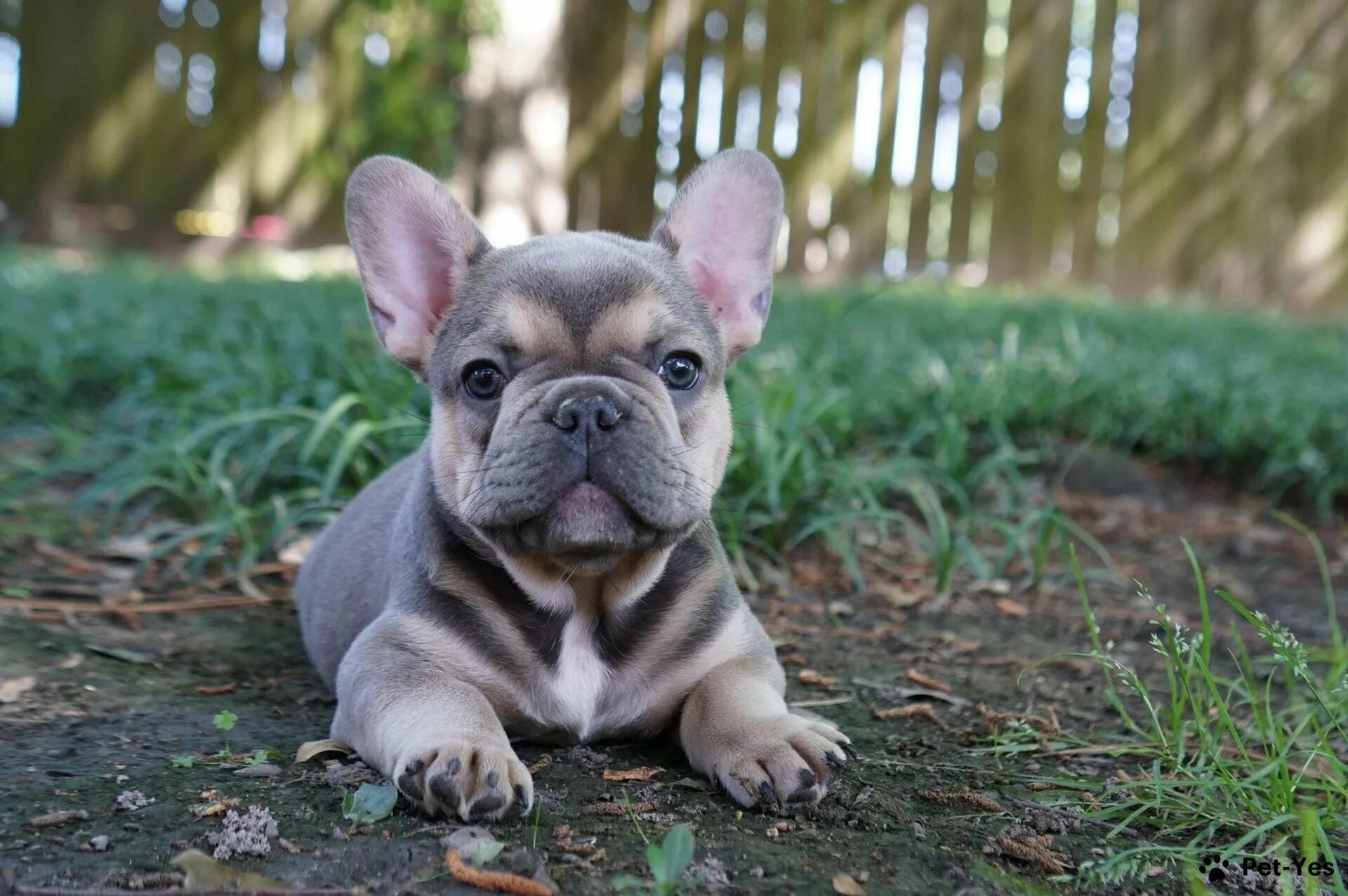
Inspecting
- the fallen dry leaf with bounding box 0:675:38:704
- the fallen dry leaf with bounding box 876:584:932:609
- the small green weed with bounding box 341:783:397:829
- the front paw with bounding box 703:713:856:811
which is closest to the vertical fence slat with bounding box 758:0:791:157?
the fallen dry leaf with bounding box 876:584:932:609

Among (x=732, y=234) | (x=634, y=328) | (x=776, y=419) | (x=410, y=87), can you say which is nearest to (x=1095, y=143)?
(x=410, y=87)

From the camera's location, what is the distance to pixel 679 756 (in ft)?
10.7

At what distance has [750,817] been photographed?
2762 mm

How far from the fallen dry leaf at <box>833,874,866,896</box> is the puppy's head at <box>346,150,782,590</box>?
0.99m

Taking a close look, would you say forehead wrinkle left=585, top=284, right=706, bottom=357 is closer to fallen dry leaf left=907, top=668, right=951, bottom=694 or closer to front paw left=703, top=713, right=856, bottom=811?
front paw left=703, top=713, right=856, bottom=811

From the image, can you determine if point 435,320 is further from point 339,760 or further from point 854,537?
point 854,537

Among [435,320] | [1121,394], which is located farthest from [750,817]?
[1121,394]

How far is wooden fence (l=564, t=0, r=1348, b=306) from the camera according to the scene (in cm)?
1312

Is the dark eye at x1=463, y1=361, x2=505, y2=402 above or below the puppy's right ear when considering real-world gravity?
below

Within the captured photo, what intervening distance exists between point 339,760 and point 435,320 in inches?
53.9

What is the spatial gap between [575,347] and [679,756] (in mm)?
1116

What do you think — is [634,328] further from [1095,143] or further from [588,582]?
[1095,143]

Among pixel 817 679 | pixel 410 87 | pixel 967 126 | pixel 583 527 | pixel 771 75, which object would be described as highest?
pixel 771 75

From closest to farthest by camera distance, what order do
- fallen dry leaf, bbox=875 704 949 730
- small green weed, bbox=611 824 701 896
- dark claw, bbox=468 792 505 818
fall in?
Answer: small green weed, bbox=611 824 701 896 → dark claw, bbox=468 792 505 818 → fallen dry leaf, bbox=875 704 949 730
